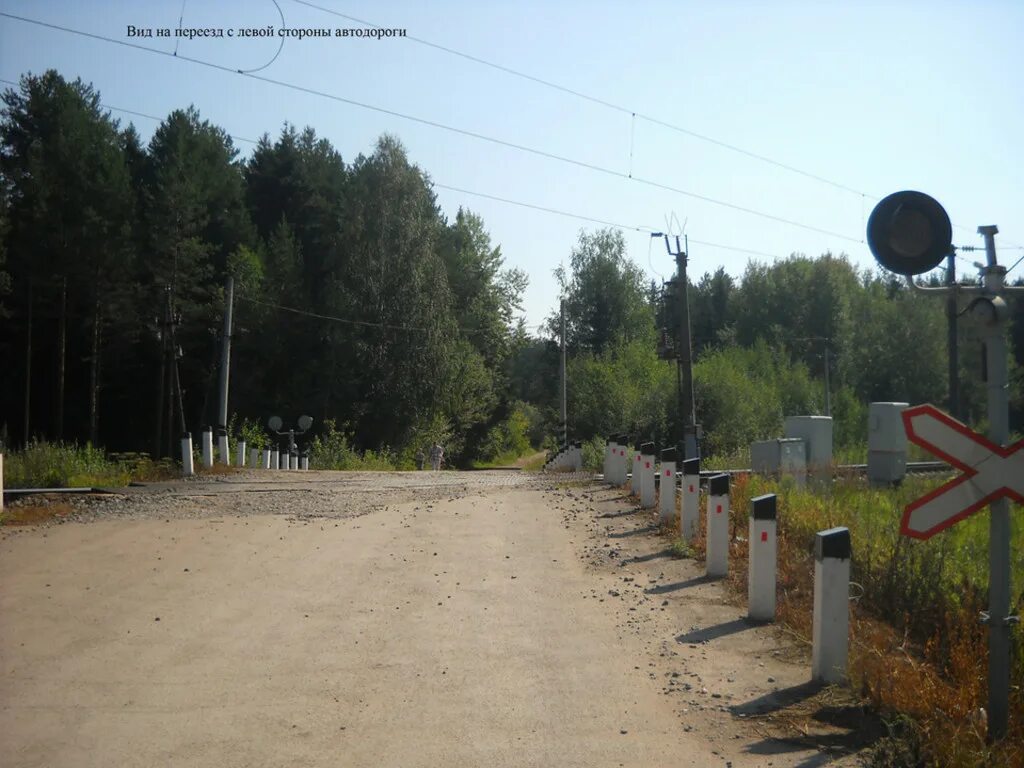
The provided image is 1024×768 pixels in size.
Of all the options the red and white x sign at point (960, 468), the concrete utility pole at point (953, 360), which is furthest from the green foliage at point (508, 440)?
the red and white x sign at point (960, 468)

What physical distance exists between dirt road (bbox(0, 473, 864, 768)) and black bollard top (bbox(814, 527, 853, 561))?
85 cm

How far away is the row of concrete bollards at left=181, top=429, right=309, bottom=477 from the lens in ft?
71.4

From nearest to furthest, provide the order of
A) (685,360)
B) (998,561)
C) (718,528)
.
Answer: (998,561) → (718,528) → (685,360)

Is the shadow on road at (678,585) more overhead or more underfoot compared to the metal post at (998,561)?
more underfoot

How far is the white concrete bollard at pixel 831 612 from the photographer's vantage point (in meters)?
6.24

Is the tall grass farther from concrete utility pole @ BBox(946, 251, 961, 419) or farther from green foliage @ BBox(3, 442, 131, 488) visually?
green foliage @ BBox(3, 442, 131, 488)

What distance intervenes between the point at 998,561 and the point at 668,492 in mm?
8181

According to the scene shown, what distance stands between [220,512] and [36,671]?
26.1 ft

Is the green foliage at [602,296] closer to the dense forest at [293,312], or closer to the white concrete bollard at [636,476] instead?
the dense forest at [293,312]

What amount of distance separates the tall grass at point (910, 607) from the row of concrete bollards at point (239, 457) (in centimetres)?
1270

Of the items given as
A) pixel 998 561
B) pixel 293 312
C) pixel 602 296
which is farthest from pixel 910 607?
pixel 602 296

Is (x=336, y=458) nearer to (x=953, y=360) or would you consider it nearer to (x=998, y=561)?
(x=953, y=360)

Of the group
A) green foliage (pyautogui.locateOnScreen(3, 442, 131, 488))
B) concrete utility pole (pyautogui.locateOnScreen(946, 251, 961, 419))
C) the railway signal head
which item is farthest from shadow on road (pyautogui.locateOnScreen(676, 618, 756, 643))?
green foliage (pyautogui.locateOnScreen(3, 442, 131, 488))

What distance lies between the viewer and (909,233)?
18.5ft
